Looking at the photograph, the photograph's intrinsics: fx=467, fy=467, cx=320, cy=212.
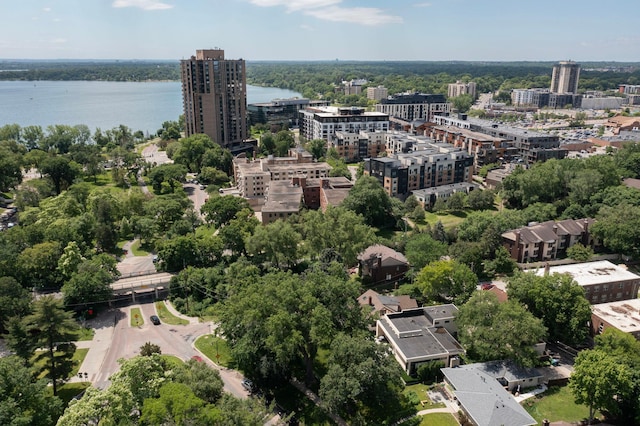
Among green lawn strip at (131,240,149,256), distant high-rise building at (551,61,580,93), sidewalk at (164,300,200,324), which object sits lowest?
sidewalk at (164,300,200,324)

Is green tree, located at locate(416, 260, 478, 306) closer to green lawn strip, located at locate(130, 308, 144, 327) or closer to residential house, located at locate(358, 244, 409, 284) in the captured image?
residential house, located at locate(358, 244, 409, 284)

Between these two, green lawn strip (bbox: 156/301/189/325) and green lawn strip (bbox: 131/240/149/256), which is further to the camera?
green lawn strip (bbox: 131/240/149/256)

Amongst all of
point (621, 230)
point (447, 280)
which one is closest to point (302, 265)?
point (447, 280)

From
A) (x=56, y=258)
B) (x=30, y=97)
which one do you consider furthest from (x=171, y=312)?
(x=30, y=97)

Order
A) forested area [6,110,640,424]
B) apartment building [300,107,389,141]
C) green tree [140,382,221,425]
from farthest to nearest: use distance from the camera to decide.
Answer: apartment building [300,107,389,141], forested area [6,110,640,424], green tree [140,382,221,425]

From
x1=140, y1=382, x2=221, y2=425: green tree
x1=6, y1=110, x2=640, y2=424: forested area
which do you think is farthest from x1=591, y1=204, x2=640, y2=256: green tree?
x1=140, y1=382, x2=221, y2=425: green tree

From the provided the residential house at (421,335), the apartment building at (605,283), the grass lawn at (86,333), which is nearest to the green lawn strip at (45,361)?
the grass lawn at (86,333)
